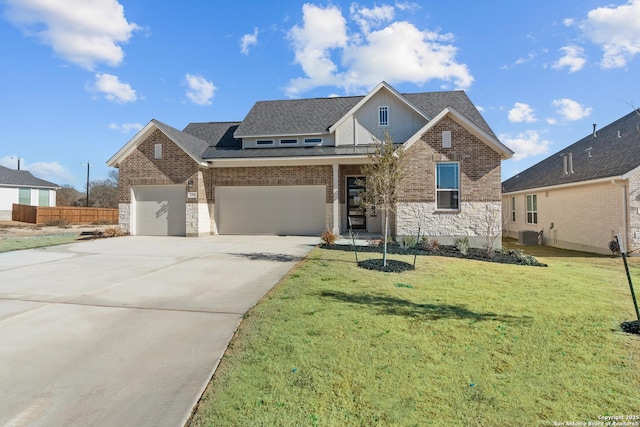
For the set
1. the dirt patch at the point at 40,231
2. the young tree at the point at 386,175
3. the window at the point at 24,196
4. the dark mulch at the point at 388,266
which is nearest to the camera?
the dark mulch at the point at 388,266

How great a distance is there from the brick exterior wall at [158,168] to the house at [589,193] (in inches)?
675

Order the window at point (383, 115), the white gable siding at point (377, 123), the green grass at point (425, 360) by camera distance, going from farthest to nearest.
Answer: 1. the window at point (383, 115)
2. the white gable siding at point (377, 123)
3. the green grass at point (425, 360)

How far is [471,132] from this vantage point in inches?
580

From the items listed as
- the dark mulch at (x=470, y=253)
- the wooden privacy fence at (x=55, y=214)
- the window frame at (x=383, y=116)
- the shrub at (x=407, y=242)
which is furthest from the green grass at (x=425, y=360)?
the wooden privacy fence at (x=55, y=214)

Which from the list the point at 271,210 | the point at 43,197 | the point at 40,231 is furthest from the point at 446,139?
the point at 43,197

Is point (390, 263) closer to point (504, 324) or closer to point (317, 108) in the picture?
point (504, 324)

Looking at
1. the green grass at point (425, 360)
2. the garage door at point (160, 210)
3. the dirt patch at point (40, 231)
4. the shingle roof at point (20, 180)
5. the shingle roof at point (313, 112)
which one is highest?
the shingle roof at point (313, 112)

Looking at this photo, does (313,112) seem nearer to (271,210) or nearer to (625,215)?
(271,210)

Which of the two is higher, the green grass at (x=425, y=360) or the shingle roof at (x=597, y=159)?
the shingle roof at (x=597, y=159)

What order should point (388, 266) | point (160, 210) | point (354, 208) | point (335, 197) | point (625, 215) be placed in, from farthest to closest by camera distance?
point (354, 208)
point (160, 210)
point (335, 197)
point (625, 215)
point (388, 266)

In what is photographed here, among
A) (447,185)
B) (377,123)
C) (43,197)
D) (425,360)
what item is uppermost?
(377,123)

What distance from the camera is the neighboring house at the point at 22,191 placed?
36.4 meters

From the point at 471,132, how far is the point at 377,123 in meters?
4.86

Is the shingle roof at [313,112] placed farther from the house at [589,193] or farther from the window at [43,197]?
the window at [43,197]
